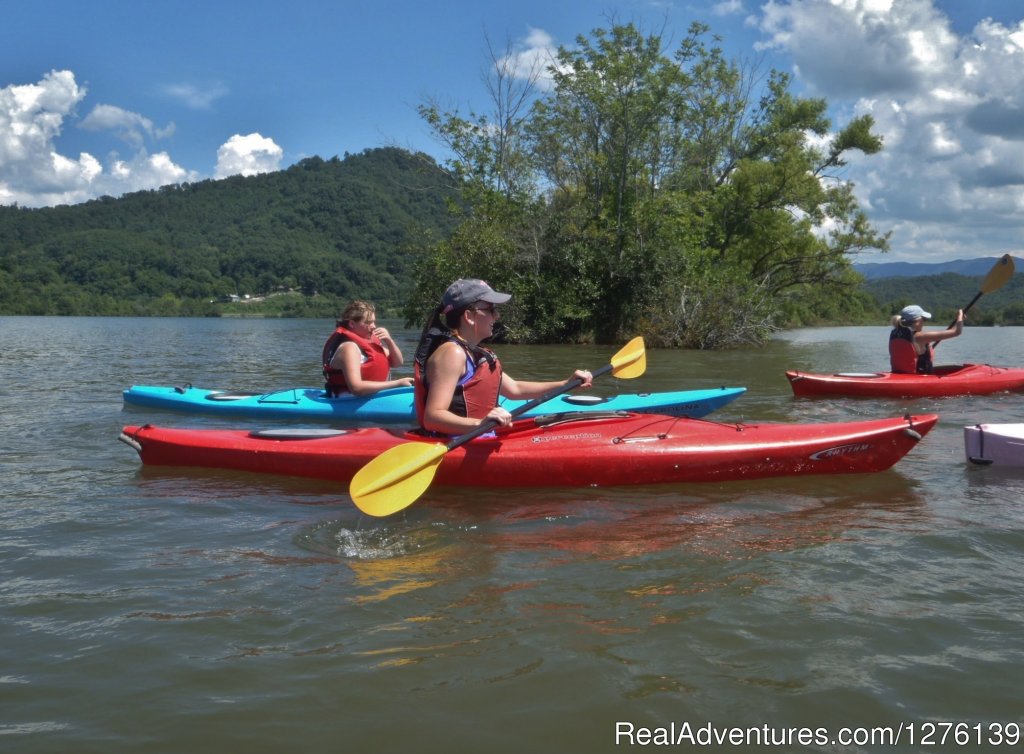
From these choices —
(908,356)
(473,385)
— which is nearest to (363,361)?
(473,385)

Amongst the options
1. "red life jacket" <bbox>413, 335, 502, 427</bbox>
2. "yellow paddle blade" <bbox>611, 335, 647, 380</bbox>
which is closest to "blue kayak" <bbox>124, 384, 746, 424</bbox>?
"yellow paddle blade" <bbox>611, 335, 647, 380</bbox>

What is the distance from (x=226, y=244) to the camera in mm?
104562

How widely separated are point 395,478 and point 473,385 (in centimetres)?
68

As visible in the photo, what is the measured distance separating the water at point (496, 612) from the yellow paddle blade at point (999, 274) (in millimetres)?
5222

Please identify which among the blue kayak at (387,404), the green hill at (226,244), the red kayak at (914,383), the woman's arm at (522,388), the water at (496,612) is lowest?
the water at (496,612)

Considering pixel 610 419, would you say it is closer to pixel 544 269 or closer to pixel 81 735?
pixel 81 735

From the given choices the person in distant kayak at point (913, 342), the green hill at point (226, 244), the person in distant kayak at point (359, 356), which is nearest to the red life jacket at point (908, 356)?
the person in distant kayak at point (913, 342)

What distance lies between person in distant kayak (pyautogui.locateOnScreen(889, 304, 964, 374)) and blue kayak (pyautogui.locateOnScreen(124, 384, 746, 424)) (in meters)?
2.77

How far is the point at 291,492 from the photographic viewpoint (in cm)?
465

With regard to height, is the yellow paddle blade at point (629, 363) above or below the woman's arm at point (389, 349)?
below

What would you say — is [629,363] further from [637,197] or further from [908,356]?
[637,197]

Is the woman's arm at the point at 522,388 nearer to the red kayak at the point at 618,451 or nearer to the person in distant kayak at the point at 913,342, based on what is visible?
the red kayak at the point at 618,451

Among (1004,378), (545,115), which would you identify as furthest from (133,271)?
(1004,378)

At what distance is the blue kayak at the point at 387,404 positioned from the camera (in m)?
6.32
